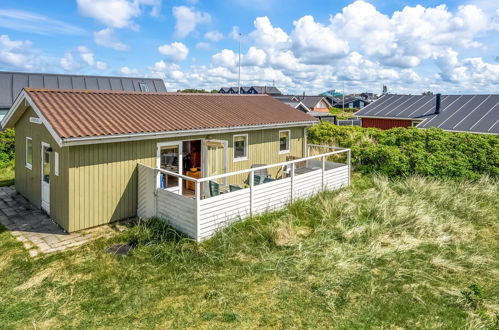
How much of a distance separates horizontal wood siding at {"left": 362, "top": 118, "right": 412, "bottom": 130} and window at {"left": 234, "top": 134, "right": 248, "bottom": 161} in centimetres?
1736

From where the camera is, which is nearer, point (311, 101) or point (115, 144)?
point (115, 144)

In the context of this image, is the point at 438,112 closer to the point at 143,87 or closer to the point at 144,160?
the point at 143,87

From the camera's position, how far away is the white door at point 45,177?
9579 millimetres

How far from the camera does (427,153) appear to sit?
14297 millimetres

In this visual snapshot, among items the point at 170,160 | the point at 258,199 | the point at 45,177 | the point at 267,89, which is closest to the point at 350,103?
the point at 267,89

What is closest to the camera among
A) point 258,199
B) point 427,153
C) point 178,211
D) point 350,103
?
point 178,211

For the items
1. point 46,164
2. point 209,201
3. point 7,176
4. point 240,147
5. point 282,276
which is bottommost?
point 282,276

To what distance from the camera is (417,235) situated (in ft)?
27.8

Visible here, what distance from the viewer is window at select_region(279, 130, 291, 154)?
13.9m

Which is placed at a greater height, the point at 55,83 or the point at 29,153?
the point at 55,83

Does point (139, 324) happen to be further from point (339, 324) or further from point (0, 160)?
point (0, 160)

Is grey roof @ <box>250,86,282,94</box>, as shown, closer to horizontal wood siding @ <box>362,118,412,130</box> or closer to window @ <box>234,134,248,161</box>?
horizontal wood siding @ <box>362,118,412,130</box>

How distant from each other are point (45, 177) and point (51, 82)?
54.7 feet

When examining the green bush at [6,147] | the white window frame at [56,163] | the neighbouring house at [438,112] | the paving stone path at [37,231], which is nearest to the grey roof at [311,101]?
the neighbouring house at [438,112]
